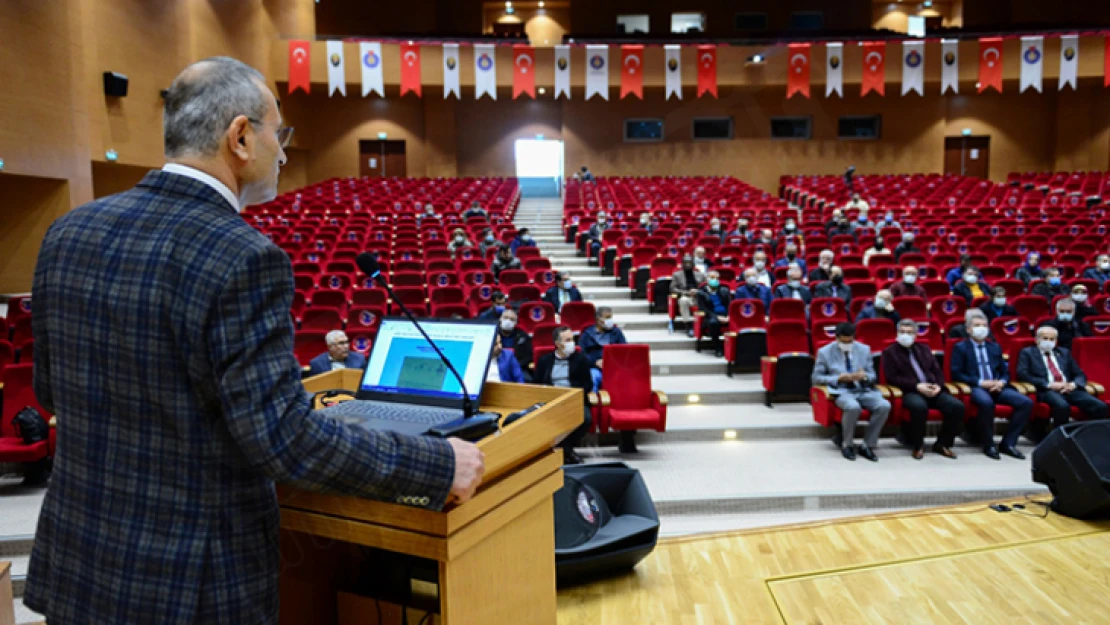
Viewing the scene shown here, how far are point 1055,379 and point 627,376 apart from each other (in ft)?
10.4

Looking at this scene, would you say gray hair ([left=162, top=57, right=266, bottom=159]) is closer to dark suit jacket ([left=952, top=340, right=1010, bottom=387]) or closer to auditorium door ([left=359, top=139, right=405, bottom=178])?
dark suit jacket ([left=952, top=340, right=1010, bottom=387])

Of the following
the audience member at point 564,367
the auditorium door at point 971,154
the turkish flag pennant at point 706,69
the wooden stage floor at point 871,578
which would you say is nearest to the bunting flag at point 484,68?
the turkish flag pennant at point 706,69

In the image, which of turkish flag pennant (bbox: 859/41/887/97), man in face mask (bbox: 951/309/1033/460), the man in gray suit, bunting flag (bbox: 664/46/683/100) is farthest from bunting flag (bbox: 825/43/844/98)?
the man in gray suit

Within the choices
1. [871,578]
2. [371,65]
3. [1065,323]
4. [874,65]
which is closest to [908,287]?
[1065,323]

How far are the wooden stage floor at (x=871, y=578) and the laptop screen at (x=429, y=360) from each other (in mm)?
1384

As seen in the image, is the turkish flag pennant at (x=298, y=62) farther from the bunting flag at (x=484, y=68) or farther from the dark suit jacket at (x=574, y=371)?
the dark suit jacket at (x=574, y=371)

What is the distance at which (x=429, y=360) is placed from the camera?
5.26ft

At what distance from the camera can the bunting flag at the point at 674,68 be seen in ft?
56.4

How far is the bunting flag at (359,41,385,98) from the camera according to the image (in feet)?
55.0

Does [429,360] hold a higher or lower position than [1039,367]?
higher

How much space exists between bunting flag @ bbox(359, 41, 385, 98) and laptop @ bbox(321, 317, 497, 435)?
1636 centimetres

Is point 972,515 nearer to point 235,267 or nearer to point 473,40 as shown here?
point 235,267

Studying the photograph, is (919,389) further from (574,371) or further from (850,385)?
(574,371)

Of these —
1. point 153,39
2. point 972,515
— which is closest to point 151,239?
point 972,515
